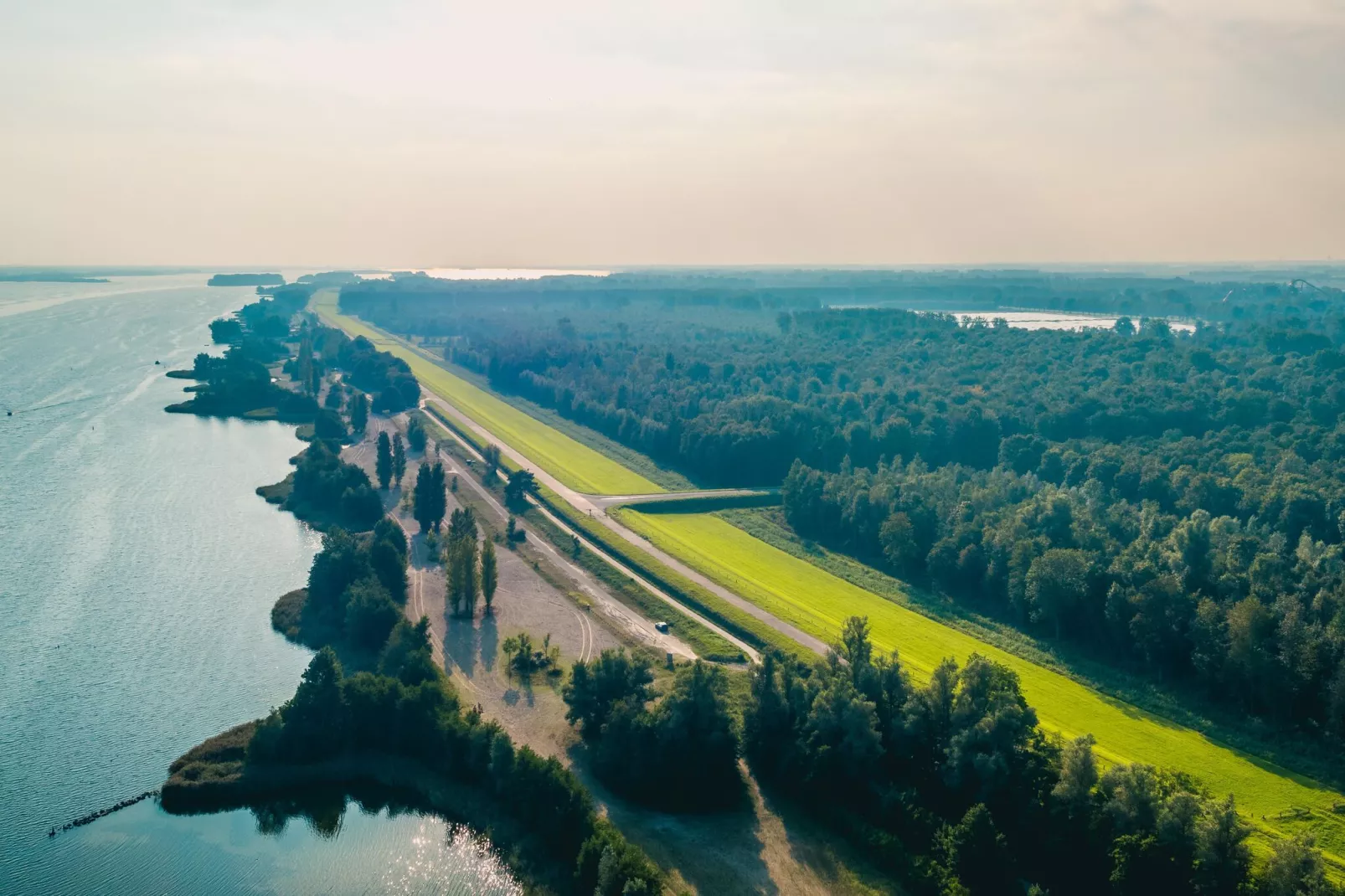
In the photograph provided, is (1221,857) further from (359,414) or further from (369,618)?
(359,414)

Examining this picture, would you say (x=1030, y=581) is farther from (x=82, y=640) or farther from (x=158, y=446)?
(x=158, y=446)

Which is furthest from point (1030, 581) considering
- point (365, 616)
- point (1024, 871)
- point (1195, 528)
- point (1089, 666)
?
point (365, 616)

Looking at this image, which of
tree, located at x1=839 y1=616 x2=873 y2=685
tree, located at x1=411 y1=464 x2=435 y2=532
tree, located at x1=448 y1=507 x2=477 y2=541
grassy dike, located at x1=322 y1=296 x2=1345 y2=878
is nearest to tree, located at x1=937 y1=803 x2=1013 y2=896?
tree, located at x1=839 y1=616 x2=873 y2=685

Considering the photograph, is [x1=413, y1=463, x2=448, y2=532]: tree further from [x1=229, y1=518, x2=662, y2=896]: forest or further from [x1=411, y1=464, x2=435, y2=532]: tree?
[x1=229, y1=518, x2=662, y2=896]: forest

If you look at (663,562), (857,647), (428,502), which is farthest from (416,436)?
(857,647)

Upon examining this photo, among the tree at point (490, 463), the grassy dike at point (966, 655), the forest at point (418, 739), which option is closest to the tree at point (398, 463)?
the tree at point (490, 463)

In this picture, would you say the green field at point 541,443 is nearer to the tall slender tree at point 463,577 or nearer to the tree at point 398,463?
the tree at point 398,463
